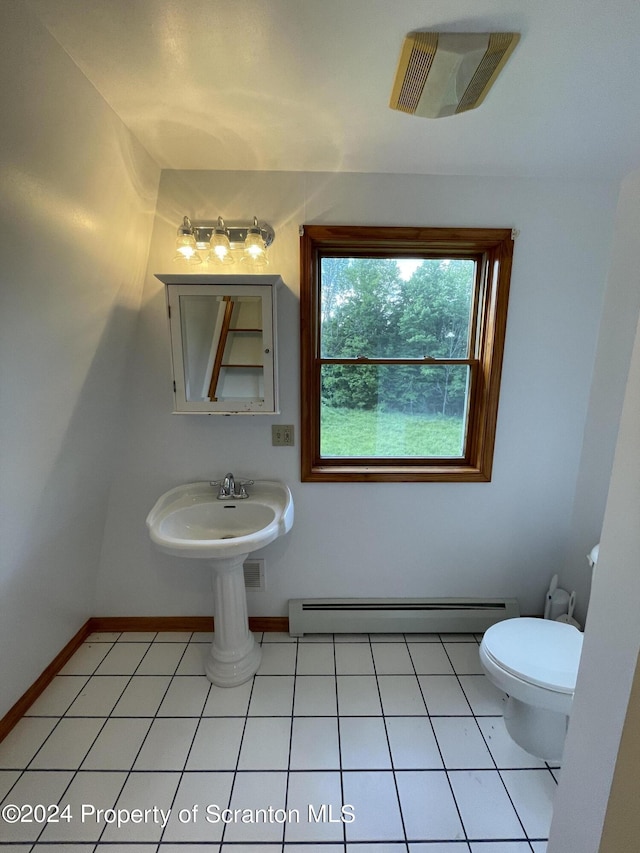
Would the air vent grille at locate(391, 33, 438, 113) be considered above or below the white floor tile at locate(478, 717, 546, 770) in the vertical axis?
above

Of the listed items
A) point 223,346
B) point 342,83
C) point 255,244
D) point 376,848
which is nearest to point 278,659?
point 376,848

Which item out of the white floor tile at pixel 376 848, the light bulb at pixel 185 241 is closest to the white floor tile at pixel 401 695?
the white floor tile at pixel 376 848

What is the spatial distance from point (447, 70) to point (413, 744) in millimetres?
2152

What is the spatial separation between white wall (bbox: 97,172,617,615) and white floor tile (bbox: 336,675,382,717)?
1.28 ft

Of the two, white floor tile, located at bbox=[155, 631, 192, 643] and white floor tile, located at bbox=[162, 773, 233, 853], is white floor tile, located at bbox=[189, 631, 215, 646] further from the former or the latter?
white floor tile, located at bbox=[162, 773, 233, 853]

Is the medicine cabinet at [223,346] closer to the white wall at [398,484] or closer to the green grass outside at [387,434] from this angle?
the white wall at [398,484]

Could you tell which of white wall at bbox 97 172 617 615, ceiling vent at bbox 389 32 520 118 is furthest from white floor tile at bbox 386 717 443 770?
ceiling vent at bbox 389 32 520 118

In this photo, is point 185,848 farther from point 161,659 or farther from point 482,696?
point 482,696

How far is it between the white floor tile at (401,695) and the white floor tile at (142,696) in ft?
3.07

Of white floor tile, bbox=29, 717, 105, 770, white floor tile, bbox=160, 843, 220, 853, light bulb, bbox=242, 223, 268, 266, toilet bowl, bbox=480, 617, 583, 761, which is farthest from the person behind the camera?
light bulb, bbox=242, 223, 268, 266

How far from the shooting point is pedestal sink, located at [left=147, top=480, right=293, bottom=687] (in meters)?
1.66

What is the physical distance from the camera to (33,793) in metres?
1.26

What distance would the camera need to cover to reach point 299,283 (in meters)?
1.67

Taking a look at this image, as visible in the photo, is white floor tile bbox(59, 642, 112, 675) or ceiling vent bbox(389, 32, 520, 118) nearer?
ceiling vent bbox(389, 32, 520, 118)
